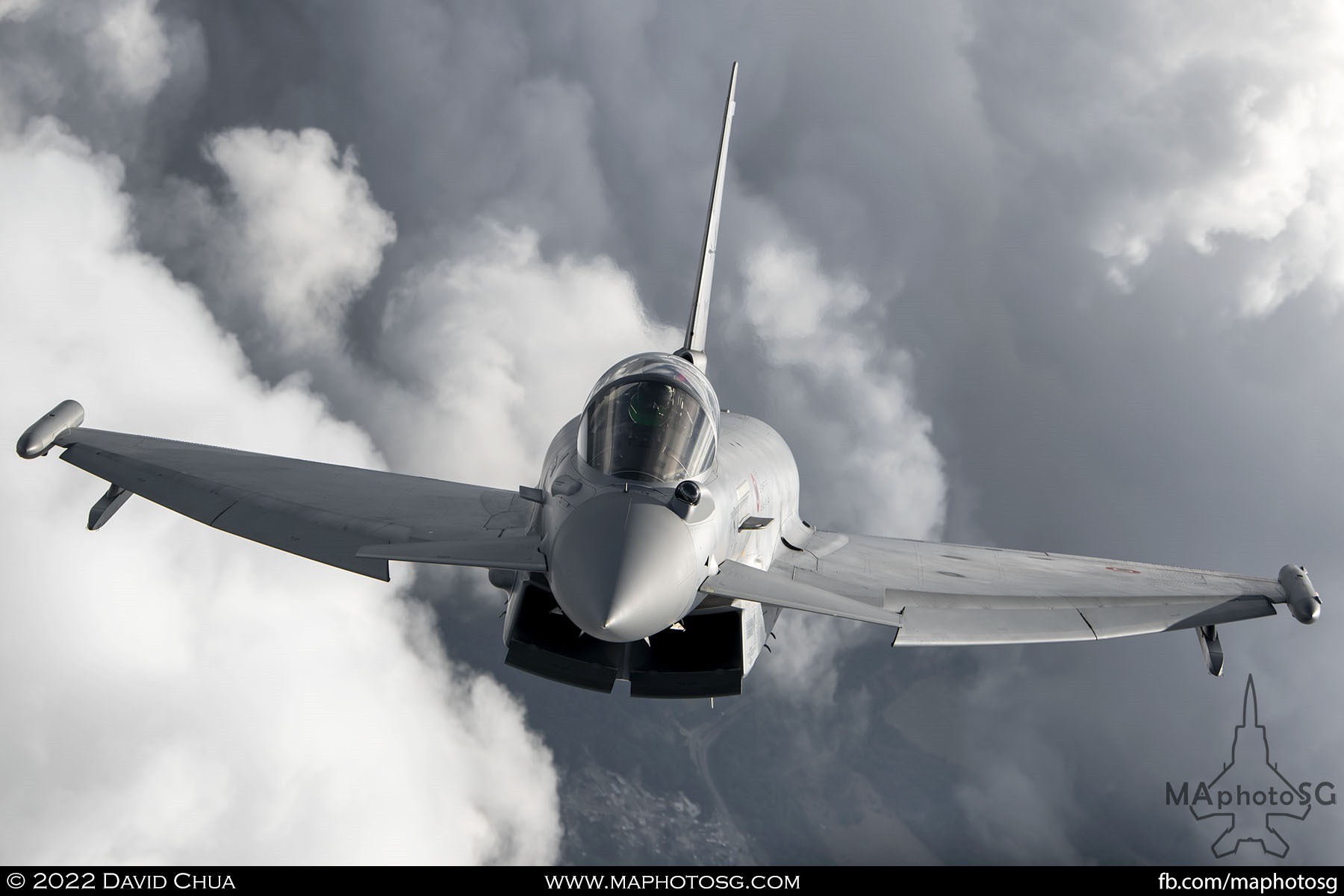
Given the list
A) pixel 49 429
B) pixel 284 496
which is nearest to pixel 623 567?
pixel 284 496

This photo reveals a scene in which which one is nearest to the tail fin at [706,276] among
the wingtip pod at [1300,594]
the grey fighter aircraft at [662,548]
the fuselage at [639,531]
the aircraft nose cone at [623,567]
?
the grey fighter aircraft at [662,548]

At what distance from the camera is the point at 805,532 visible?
1144 cm

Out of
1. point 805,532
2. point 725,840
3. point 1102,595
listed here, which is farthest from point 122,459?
point 725,840

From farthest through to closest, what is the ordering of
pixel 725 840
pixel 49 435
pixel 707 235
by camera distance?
pixel 725 840, pixel 707 235, pixel 49 435

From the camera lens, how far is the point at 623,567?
202 inches

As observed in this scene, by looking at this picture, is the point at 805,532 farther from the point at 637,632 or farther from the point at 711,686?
the point at 637,632

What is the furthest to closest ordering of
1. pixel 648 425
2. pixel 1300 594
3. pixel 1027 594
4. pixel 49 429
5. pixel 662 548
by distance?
1. pixel 49 429
2. pixel 1027 594
3. pixel 1300 594
4. pixel 648 425
5. pixel 662 548

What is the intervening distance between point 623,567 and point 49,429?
10.5 metres

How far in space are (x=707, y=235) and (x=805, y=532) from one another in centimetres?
554

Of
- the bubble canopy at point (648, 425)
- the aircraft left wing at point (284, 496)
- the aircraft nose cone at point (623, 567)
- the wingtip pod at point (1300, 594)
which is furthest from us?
the aircraft left wing at point (284, 496)

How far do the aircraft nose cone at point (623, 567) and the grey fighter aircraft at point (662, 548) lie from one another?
0.02 m

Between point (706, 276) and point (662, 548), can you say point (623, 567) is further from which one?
point (706, 276)

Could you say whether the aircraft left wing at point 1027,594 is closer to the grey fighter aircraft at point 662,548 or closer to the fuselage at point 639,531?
the grey fighter aircraft at point 662,548

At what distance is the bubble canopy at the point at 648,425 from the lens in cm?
652
